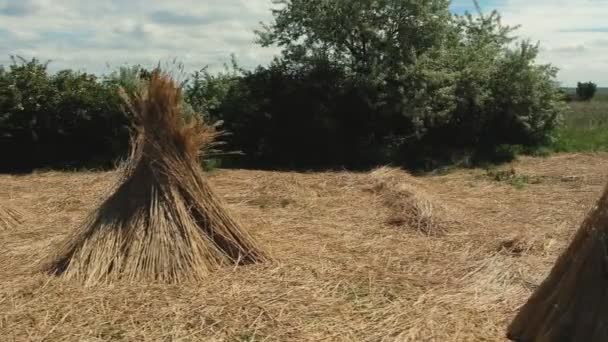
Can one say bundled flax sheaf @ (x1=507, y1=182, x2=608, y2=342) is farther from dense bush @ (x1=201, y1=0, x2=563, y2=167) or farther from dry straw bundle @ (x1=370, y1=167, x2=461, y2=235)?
dense bush @ (x1=201, y1=0, x2=563, y2=167)

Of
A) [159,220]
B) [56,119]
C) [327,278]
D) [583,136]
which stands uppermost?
[56,119]

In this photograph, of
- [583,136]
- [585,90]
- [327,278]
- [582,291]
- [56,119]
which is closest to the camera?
[582,291]

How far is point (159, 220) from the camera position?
18.5 feet

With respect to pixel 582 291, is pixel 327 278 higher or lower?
lower

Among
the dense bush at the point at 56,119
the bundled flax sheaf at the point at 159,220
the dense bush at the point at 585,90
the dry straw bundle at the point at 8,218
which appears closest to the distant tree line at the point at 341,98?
the dense bush at the point at 56,119

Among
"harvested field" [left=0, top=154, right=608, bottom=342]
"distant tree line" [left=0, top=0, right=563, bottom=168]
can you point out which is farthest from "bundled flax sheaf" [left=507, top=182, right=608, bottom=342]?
"distant tree line" [left=0, top=0, right=563, bottom=168]

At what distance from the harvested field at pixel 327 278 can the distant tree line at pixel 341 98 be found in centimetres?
332

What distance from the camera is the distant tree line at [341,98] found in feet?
41.5

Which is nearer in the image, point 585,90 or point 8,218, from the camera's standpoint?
point 8,218

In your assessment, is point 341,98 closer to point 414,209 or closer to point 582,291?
point 414,209

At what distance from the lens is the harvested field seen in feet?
Result: 15.0

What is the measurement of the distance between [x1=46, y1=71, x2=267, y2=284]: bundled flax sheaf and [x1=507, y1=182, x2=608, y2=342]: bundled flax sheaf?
2.80 meters

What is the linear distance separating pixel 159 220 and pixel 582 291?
10.8 ft

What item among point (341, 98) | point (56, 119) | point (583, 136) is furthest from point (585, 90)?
point (56, 119)
